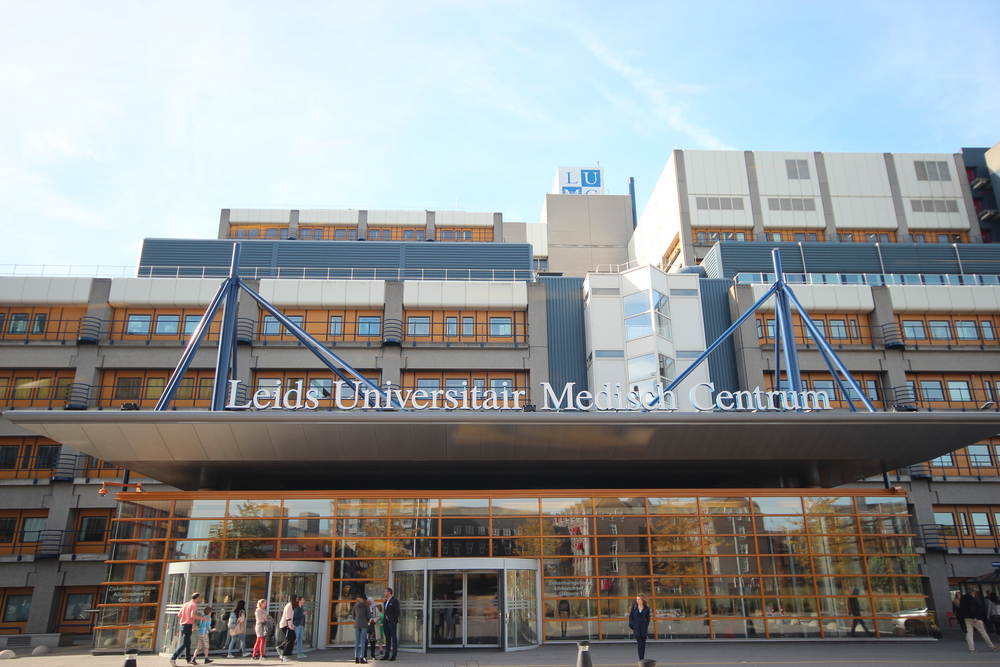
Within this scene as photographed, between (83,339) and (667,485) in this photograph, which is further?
(83,339)

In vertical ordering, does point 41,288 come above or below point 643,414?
above

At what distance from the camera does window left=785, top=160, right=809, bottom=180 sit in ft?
217

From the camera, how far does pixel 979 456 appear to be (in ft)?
157

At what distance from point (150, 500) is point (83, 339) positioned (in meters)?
23.8

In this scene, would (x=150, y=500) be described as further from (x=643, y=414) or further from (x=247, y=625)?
(x=643, y=414)

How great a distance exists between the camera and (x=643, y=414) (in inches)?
1051

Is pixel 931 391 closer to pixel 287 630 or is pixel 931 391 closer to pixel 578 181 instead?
pixel 287 630

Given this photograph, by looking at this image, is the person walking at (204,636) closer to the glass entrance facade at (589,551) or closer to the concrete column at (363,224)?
the glass entrance facade at (589,551)

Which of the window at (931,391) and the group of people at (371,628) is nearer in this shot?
the group of people at (371,628)

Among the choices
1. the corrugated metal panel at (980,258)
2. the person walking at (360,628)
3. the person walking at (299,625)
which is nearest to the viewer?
the person walking at (360,628)

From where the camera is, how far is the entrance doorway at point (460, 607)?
24422 millimetres

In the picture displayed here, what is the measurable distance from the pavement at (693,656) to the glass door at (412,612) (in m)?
0.66

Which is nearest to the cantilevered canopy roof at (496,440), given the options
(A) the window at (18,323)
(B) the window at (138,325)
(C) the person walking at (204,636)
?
(C) the person walking at (204,636)

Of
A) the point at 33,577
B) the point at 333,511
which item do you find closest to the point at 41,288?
the point at 33,577
